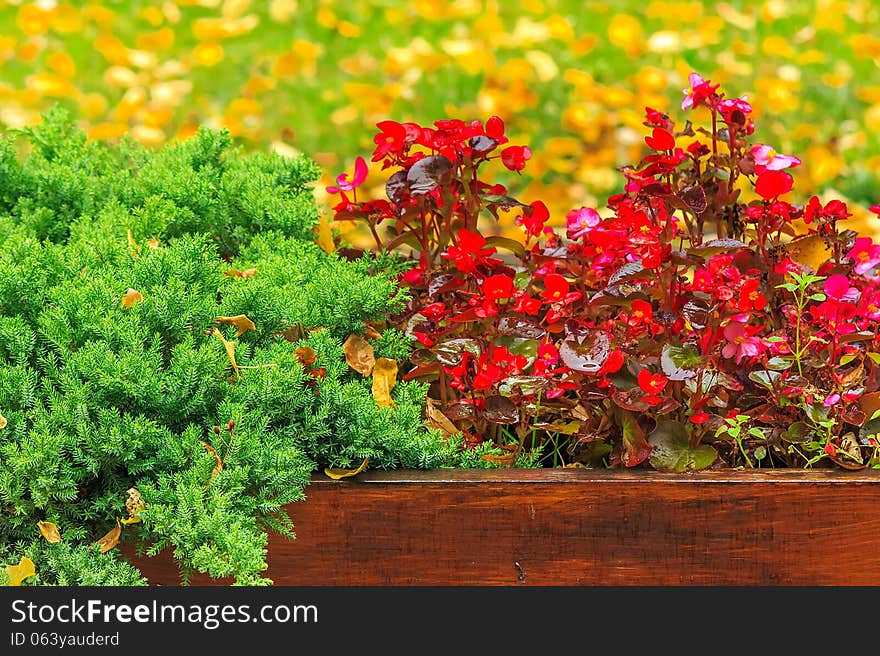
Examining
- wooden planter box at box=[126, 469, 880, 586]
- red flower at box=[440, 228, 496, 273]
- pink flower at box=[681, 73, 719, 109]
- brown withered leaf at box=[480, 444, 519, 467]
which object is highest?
pink flower at box=[681, 73, 719, 109]

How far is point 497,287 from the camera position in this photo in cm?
206

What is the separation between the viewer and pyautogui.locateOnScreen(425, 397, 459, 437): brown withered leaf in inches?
85.7

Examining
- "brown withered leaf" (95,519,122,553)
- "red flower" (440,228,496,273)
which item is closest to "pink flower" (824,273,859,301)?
"red flower" (440,228,496,273)

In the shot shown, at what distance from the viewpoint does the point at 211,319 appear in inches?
81.0

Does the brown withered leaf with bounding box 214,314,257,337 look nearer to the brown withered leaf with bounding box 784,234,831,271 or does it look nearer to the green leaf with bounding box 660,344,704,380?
the green leaf with bounding box 660,344,704,380

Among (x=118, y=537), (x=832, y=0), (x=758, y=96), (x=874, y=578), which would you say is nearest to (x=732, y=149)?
(x=874, y=578)

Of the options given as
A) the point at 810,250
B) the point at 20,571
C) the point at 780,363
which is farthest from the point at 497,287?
the point at 20,571

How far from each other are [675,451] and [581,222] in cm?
53

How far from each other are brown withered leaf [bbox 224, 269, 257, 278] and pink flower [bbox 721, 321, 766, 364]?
937 mm

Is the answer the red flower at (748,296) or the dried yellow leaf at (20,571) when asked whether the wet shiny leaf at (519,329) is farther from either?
the dried yellow leaf at (20,571)

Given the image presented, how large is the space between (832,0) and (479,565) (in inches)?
194

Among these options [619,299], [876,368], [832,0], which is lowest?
[876,368]

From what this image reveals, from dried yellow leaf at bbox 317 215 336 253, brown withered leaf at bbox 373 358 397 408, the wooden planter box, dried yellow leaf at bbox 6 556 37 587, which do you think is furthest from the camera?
dried yellow leaf at bbox 317 215 336 253
